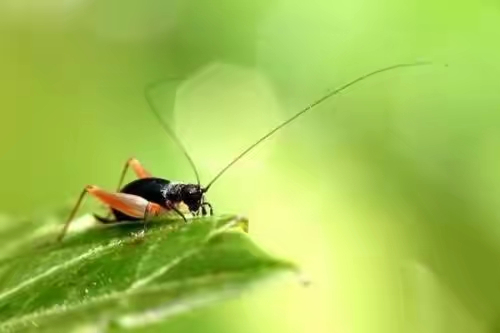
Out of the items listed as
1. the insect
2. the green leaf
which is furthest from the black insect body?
the green leaf

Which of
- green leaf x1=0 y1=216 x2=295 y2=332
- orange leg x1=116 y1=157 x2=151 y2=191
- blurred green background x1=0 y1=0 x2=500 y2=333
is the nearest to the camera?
green leaf x1=0 y1=216 x2=295 y2=332

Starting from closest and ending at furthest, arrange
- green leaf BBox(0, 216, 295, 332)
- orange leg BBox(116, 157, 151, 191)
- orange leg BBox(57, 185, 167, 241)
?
1. green leaf BBox(0, 216, 295, 332)
2. orange leg BBox(57, 185, 167, 241)
3. orange leg BBox(116, 157, 151, 191)

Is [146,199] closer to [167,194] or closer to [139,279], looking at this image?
[167,194]

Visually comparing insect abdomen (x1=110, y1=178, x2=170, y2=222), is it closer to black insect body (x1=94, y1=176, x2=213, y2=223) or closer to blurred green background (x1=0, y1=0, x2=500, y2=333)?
black insect body (x1=94, y1=176, x2=213, y2=223)

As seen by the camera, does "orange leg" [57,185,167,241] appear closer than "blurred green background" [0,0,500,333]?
Yes

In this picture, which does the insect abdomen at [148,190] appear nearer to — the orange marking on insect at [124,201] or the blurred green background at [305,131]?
the orange marking on insect at [124,201]

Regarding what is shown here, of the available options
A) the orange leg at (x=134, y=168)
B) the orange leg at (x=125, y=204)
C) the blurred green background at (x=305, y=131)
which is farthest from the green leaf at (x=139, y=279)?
the blurred green background at (x=305, y=131)
